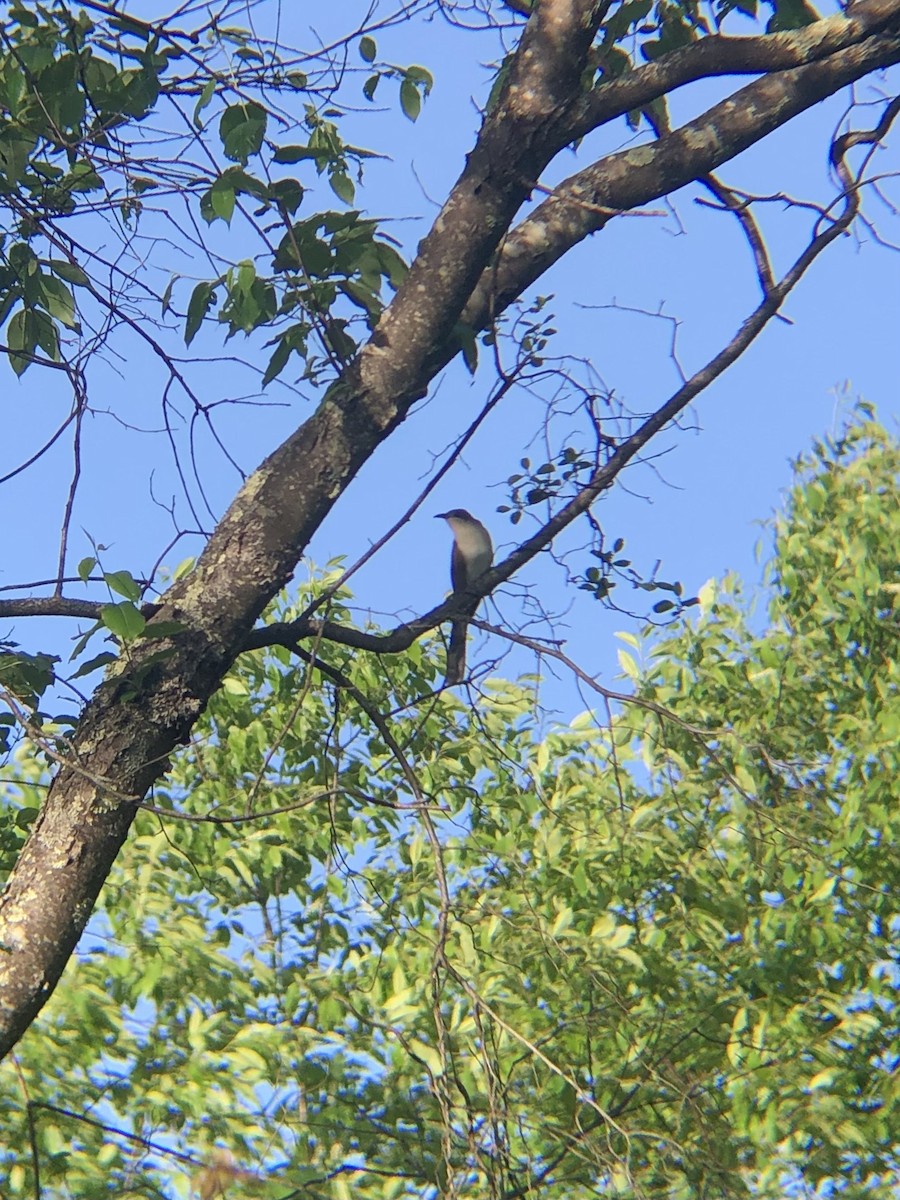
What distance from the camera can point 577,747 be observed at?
7129 mm

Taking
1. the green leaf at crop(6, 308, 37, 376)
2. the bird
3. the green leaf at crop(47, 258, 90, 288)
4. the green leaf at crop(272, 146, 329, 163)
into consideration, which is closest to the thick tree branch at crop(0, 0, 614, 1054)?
the green leaf at crop(272, 146, 329, 163)

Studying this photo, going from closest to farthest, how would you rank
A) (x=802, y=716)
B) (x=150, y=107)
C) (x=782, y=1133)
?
(x=150, y=107)
(x=782, y=1133)
(x=802, y=716)

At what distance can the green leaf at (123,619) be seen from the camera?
234cm

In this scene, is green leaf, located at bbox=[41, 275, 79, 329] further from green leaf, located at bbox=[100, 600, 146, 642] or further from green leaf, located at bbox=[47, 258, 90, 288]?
green leaf, located at bbox=[100, 600, 146, 642]

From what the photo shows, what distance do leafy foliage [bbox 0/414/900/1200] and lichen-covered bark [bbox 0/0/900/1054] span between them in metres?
1.11

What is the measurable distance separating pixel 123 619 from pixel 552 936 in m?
2.16

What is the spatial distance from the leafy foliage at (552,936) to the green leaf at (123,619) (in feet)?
4.55

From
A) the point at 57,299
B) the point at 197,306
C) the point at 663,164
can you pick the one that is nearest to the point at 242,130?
the point at 197,306

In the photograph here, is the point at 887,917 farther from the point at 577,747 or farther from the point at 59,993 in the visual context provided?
the point at 59,993

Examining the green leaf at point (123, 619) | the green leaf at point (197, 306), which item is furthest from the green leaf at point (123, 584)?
the green leaf at point (197, 306)

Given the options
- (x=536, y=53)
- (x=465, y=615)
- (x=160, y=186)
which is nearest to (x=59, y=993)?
(x=465, y=615)

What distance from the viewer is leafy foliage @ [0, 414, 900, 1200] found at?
14.6ft

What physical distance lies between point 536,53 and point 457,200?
0.41m

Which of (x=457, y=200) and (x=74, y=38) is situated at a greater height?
(x=74, y=38)
